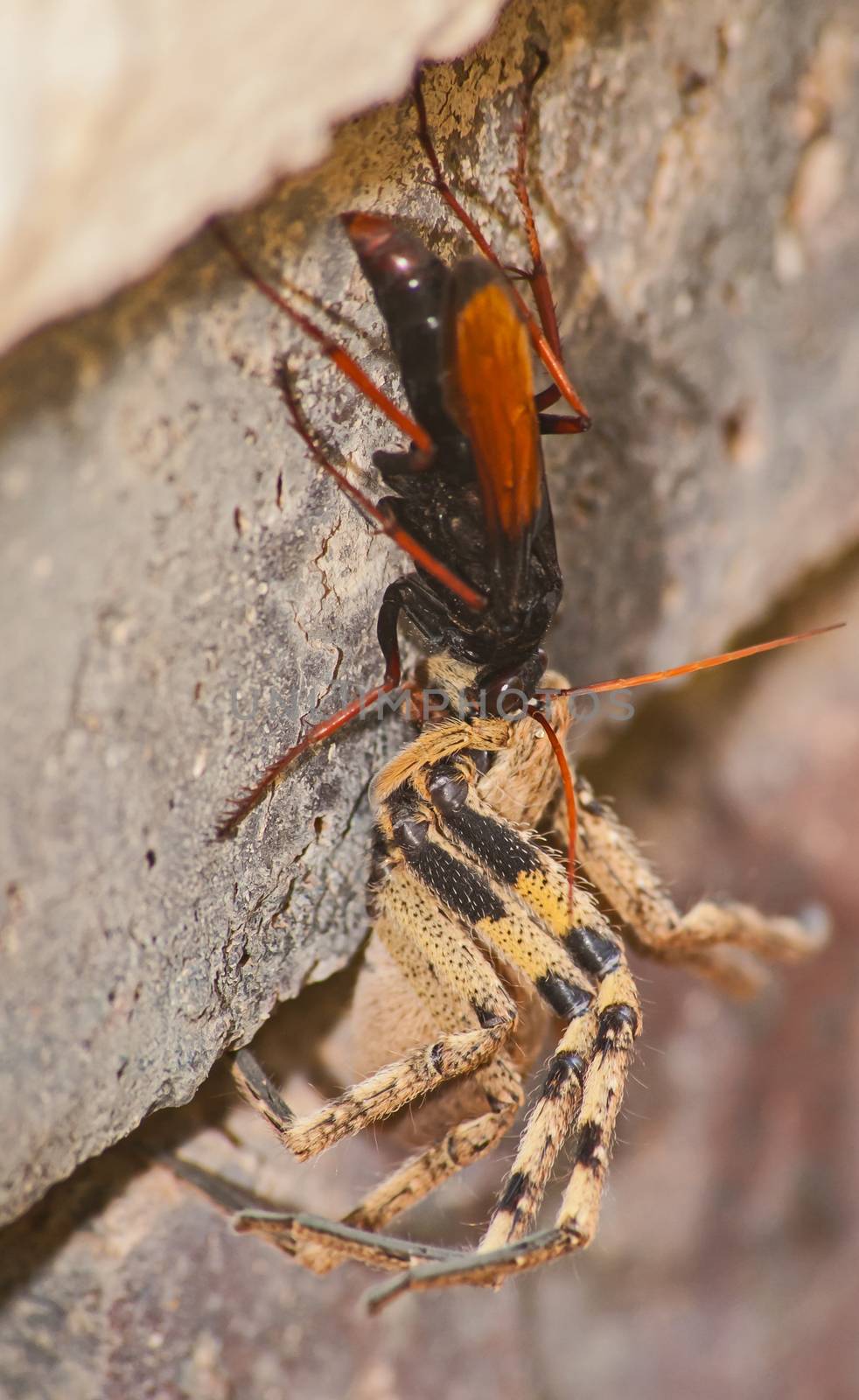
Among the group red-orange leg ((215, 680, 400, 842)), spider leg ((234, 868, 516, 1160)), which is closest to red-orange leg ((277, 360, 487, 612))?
red-orange leg ((215, 680, 400, 842))

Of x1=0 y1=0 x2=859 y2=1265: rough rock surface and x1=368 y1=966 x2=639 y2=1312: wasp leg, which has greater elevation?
x1=0 y1=0 x2=859 y2=1265: rough rock surface

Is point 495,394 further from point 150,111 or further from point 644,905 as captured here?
point 644,905

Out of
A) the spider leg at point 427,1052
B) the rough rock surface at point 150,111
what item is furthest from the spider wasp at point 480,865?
the rough rock surface at point 150,111

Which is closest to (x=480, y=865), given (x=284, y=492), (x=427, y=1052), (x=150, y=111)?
(x=427, y=1052)

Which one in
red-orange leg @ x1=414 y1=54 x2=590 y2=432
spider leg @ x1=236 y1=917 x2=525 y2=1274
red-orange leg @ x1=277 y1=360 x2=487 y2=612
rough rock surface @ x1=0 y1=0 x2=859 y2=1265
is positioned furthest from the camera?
spider leg @ x1=236 y1=917 x2=525 y2=1274

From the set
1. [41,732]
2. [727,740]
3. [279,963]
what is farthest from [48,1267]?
[727,740]

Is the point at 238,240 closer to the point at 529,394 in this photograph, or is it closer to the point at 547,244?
the point at 529,394

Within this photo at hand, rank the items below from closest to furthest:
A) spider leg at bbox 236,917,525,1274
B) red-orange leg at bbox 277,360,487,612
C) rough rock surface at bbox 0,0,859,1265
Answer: rough rock surface at bbox 0,0,859,1265 < red-orange leg at bbox 277,360,487,612 < spider leg at bbox 236,917,525,1274

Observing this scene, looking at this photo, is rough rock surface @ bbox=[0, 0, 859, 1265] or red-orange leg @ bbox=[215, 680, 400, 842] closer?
rough rock surface @ bbox=[0, 0, 859, 1265]

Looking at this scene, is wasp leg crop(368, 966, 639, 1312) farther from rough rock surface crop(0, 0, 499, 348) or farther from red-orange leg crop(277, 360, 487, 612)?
rough rock surface crop(0, 0, 499, 348)
